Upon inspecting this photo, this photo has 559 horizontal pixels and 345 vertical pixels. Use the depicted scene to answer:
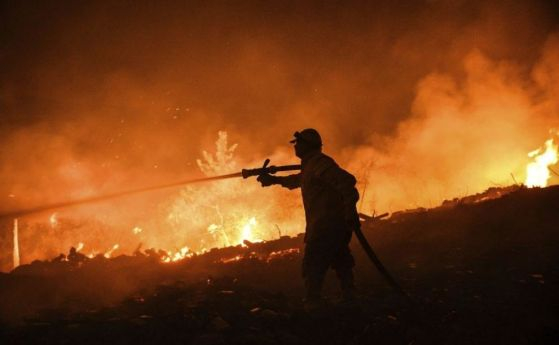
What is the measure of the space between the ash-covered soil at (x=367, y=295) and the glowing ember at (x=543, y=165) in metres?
9.82

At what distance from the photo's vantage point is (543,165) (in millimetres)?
18219

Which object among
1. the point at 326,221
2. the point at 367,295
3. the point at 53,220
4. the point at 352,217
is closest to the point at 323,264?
the point at 326,221

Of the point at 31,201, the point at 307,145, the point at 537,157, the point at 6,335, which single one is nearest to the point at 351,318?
the point at 307,145

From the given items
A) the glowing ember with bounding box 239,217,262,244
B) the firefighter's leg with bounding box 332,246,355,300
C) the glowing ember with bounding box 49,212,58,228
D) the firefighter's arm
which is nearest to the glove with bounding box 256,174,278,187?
the firefighter's arm

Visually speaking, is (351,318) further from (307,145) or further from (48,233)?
(48,233)

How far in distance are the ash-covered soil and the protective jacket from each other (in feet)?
2.78

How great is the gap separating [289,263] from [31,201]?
2117 cm

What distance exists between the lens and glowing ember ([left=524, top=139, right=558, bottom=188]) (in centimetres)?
1797

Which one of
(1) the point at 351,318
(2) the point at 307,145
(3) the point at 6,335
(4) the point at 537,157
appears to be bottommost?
(1) the point at 351,318

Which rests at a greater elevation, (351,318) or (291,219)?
(291,219)

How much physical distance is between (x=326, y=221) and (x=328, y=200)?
265 mm

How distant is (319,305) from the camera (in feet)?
15.2

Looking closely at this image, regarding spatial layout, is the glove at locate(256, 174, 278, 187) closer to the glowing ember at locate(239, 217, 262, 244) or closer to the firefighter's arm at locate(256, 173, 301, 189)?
the firefighter's arm at locate(256, 173, 301, 189)

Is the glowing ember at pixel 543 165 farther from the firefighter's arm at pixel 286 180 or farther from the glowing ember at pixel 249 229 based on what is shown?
the firefighter's arm at pixel 286 180
